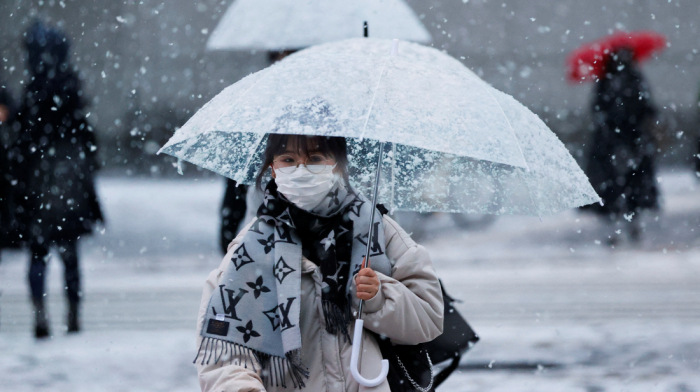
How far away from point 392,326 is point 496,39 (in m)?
8.94

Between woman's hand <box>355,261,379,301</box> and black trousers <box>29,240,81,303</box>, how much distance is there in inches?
160

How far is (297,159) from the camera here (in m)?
2.16

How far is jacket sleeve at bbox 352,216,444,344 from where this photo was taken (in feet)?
6.58

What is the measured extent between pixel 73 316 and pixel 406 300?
435cm

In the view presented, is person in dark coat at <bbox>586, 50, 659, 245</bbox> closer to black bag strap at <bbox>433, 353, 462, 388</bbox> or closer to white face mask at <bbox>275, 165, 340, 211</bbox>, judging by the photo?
black bag strap at <bbox>433, 353, 462, 388</bbox>

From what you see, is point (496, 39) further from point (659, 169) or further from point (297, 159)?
point (297, 159)

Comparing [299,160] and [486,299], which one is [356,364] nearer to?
[299,160]

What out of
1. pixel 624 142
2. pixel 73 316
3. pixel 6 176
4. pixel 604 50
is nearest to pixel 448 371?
pixel 73 316

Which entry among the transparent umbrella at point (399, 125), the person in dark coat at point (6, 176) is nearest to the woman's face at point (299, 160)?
the transparent umbrella at point (399, 125)

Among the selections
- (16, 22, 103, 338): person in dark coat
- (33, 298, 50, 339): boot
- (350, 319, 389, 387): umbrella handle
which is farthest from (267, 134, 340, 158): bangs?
(33, 298, 50, 339): boot

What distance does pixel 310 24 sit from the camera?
3.82 metres

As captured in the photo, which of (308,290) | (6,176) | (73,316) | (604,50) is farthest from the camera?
(604,50)

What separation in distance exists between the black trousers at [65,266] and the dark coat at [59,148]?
0.09m

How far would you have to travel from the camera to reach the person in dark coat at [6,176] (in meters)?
6.66
